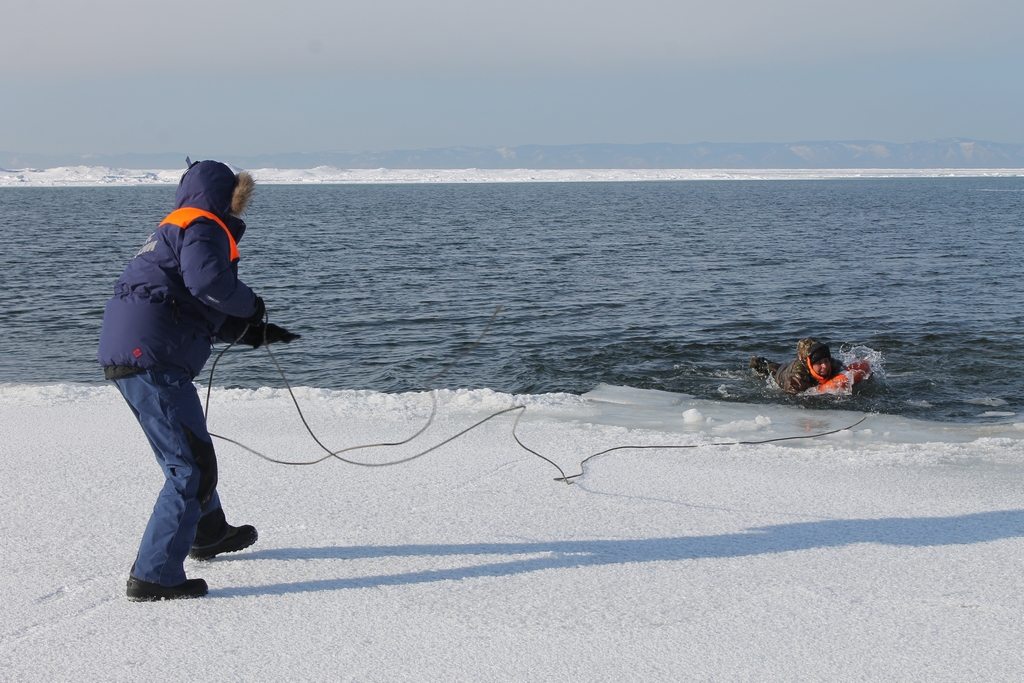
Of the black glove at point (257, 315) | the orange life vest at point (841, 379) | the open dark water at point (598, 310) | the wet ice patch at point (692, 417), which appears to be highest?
the black glove at point (257, 315)

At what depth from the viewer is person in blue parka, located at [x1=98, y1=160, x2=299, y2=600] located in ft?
9.14

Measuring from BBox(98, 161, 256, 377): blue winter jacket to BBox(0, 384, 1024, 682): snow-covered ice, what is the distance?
97 centimetres

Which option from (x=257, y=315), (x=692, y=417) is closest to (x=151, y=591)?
(x=257, y=315)

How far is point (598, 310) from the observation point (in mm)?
14961

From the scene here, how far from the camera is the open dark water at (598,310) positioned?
10.3 meters

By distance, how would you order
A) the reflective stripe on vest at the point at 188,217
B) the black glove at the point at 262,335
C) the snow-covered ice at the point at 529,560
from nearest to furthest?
1. the snow-covered ice at the point at 529,560
2. the reflective stripe on vest at the point at 188,217
3. the black glove at the point at 262,335

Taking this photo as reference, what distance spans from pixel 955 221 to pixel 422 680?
148ft

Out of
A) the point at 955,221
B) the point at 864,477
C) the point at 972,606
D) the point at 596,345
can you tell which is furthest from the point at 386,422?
the point at 955,221

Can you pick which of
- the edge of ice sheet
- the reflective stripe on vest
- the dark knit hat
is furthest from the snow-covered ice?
the dark knit hat

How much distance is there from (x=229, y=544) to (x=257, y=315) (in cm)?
106

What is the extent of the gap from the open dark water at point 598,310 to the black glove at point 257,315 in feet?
21.9

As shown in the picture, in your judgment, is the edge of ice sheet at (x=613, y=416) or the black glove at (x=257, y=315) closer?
the black glove at (x=257, y=315)

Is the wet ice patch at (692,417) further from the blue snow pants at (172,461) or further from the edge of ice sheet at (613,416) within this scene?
the blue snow pants at (172,461)

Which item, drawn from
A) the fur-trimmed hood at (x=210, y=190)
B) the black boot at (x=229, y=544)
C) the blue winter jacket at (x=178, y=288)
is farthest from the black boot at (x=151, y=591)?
the fur-trimmed hood at (x=210, y=190)
